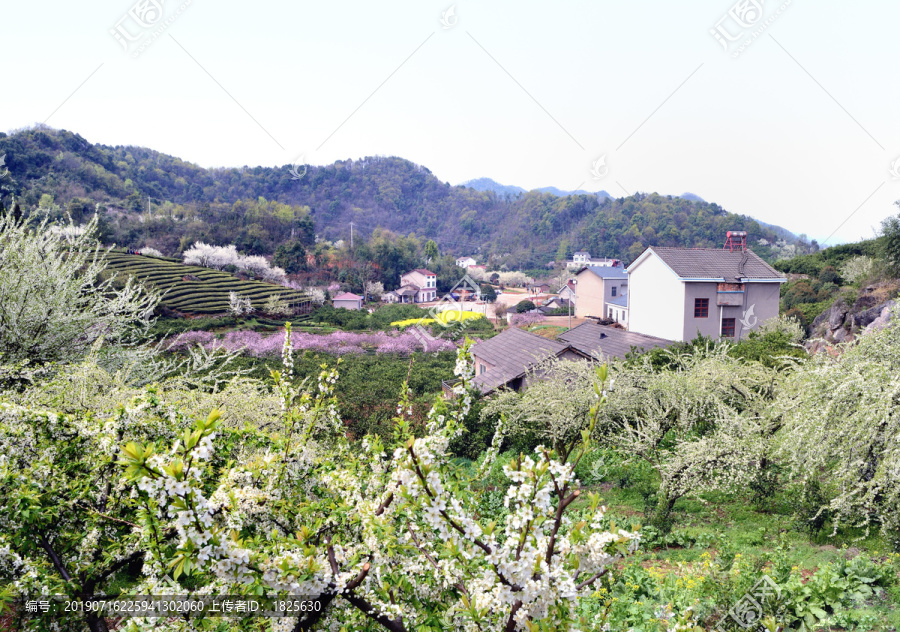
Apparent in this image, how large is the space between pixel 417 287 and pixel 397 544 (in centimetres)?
5649

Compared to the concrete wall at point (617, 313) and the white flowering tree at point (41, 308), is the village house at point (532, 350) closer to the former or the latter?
the white flowering tree at point (41, 308)

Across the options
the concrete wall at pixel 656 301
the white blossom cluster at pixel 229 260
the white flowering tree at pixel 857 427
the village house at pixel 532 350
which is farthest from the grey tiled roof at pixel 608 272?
the white flowering tree at pixel 857 427

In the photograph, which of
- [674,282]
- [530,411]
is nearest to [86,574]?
[530,411]

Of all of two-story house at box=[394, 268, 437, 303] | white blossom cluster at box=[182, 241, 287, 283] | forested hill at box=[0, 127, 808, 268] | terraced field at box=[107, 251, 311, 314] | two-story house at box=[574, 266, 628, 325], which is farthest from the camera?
forested hill at box=[0, 127, 808, 268]

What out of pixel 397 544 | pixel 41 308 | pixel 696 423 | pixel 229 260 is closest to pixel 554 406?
pixel 696 423

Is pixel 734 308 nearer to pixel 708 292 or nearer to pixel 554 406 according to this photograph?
pixel 708 292

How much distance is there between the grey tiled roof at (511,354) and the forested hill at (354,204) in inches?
1640

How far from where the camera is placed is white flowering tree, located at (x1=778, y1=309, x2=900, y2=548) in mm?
6871

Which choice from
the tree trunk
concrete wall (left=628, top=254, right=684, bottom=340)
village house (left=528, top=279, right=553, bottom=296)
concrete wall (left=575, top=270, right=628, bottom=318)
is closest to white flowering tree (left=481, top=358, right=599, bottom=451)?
the tree trunk

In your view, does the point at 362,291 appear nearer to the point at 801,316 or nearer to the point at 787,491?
the point at 801,316

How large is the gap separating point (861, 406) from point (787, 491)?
367 cm

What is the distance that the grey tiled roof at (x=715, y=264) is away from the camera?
81.9 feet

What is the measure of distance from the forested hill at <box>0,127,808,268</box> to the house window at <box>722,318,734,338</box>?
46.6 metres

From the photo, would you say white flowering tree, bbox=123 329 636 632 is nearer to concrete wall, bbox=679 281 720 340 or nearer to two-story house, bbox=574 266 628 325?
concrete wall, bbox=679 281 720 340
